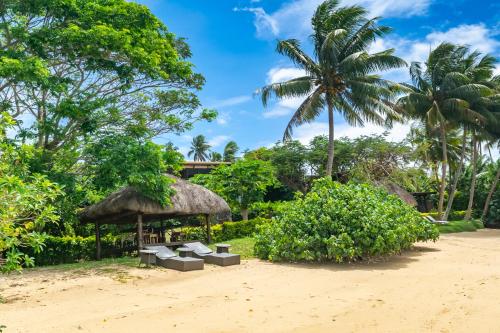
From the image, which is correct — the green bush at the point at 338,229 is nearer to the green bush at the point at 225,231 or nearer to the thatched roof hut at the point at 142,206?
the thatched roof hut at the point at 142,206

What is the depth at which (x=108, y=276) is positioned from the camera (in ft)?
29.0

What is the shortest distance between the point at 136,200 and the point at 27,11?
5315 mm

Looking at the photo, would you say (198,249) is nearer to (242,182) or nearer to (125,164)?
(125,164)

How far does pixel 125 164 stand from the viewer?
406 inches

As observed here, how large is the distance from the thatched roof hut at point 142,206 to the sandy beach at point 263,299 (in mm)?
2537

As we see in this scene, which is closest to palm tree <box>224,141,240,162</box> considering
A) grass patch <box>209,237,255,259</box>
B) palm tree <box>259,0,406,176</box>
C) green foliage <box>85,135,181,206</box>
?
palm tree <box>259,0,406,176</box>

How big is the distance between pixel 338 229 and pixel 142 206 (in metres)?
5.26

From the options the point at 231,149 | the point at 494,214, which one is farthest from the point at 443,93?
the point at 231,149

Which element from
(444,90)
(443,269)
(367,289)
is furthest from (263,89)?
(367,289)

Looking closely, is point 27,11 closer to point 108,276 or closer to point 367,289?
point 108,276

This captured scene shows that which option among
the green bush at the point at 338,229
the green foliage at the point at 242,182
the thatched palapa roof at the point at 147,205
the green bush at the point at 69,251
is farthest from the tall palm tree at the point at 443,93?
the green bush at the point at 69,251

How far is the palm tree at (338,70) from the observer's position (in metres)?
18.4

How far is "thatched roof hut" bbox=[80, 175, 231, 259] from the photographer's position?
11852 mm

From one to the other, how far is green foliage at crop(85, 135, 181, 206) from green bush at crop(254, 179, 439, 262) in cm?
321
